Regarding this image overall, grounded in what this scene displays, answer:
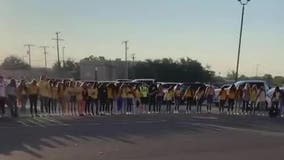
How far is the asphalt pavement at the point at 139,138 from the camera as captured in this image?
15328 mm

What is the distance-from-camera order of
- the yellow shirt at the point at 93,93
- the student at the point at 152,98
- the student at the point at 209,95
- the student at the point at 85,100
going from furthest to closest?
the student at the point at 209,95 → the student at the point at 152,98 → the yellow shirt at the point at 93,93 → the student at the point at 85,100

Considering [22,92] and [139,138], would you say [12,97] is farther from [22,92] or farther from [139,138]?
[139,138]

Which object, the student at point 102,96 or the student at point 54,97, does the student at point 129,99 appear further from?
the student at point 54,97

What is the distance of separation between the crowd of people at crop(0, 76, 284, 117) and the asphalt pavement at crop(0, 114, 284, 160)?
1.71 m

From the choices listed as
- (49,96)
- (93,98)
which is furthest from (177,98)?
(49,96)

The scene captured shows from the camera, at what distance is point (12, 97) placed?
26.5 meters

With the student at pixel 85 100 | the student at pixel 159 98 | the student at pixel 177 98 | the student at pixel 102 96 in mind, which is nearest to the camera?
the student at pixel 85 100

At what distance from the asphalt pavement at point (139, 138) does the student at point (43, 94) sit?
182 cm

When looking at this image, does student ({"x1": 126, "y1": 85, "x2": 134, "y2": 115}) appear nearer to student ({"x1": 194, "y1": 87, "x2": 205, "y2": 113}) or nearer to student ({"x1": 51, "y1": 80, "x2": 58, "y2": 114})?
student ({"x1": 51, "y1": 80, "x2": 58, "y2": 114})

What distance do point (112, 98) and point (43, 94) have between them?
140 inches

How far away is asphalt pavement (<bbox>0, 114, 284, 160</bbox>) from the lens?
50.3 feet

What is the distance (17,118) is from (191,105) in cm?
1063

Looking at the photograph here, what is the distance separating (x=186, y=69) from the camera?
97.3m

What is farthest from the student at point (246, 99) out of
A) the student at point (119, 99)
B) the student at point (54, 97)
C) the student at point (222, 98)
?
the student at point (54, 97)
